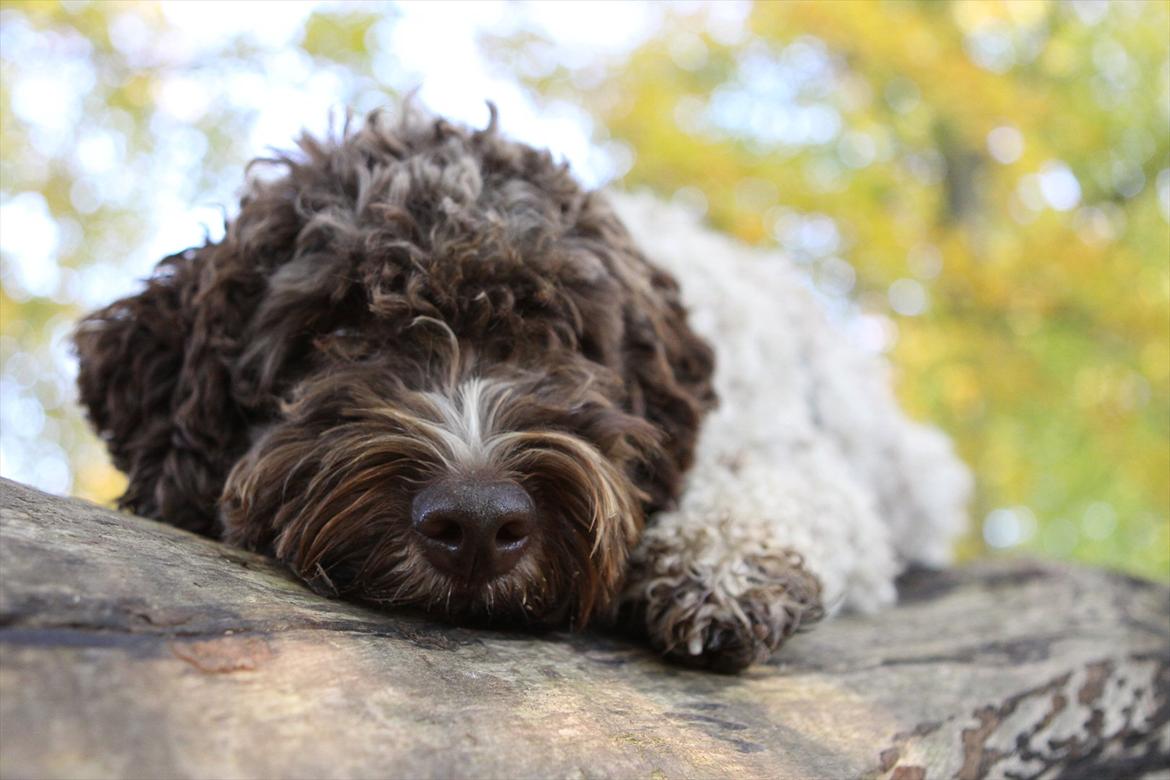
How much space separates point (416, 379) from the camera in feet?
10.6

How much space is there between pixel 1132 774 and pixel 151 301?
3907mm

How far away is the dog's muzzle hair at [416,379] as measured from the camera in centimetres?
272

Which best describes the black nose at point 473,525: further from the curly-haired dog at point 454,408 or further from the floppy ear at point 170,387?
the floppy ear at point 170,387

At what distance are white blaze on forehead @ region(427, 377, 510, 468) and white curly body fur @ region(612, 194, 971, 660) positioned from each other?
878mm

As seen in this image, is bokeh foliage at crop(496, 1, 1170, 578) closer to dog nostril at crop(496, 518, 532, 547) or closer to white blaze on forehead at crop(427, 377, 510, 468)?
white blaze on forehead at crop(427, 377, 510, 468)

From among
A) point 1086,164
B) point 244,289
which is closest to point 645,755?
point 244,289

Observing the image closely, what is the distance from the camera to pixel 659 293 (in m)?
4.22

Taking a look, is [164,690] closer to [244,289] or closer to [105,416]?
[244,289]

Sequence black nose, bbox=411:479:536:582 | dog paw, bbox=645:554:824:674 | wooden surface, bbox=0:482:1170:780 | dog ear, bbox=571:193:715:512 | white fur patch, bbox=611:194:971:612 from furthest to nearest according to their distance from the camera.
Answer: white fur patch, bbox=611:194:971:612, dog ear, bbox=571:193:715:512, dog paw, bbox=645:554:824:674, black nose, bbox=411:479:536:582, wooden surface, bbox=0:482:1170:780

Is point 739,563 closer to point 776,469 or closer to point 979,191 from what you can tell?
point 776,469

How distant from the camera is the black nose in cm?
256

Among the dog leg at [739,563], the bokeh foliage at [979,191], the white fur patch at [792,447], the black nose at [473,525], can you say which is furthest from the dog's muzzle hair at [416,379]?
the bokeh foliage at [979,191]

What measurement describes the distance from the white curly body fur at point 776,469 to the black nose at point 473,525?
88cm

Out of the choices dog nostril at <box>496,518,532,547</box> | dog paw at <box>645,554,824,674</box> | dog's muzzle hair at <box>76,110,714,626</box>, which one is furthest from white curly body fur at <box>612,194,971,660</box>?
dog nostril at <box>496,518,532,547</box>
